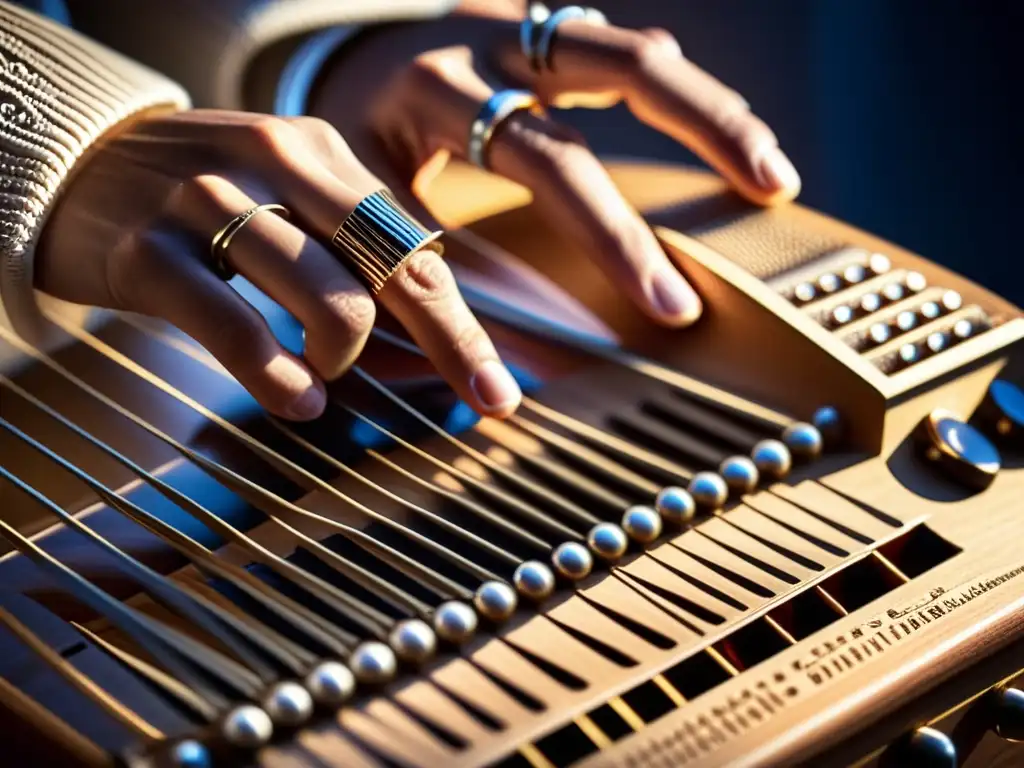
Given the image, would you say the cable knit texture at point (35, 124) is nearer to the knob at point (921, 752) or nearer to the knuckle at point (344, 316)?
the knuckle at point (344, 316)

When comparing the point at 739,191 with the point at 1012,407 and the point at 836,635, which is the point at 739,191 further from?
the point at 836,635

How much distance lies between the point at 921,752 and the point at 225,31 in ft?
2.22

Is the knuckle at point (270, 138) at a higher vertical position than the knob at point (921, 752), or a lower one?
higher

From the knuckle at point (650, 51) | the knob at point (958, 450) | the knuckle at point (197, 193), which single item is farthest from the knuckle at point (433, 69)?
the knob at point (958, 450)

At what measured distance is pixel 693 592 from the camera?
50 cm

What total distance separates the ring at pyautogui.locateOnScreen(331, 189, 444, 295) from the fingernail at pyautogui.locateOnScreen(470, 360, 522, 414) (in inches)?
2.7

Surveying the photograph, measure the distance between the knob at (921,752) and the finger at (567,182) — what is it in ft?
0.86

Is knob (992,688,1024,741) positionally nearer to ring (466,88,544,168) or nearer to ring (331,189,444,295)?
ring (331,189,444,295)

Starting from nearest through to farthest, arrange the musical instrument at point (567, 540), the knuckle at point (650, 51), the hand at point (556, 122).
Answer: the musical instrument at point (567, 540) < the hand at point (556, 122) < the knuckle at point (650, 51)

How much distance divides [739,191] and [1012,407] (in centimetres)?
23

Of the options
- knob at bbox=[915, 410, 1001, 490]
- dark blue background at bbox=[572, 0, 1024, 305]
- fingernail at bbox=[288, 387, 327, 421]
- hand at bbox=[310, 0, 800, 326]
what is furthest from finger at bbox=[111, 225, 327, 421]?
dark blue background at bbox=[572, 0, 1024, 305]

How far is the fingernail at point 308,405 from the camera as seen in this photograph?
1.92 ft

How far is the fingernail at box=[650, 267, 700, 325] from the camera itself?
2.14 feet

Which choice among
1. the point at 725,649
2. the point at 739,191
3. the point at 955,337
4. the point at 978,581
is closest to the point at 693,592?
the point at 725,649
